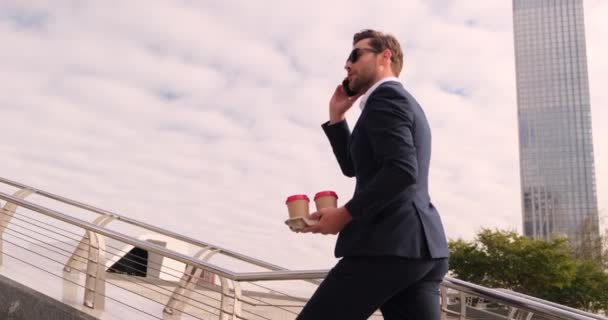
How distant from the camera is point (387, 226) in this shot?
2.32m

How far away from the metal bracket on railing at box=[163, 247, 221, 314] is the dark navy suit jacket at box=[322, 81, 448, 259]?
3.52 meters

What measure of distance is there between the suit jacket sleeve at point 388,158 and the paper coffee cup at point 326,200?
15 cm

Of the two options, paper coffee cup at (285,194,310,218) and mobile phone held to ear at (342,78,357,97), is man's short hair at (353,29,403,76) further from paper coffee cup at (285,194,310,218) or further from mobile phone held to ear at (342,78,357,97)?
paper coffee cup at (285,194,310,218)

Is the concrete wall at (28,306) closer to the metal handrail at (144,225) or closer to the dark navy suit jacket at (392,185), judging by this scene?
the metal handrail at (144,225)

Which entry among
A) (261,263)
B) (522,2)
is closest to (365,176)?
(261,263)

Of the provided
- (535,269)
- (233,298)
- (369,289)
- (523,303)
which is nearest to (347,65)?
(369,289)

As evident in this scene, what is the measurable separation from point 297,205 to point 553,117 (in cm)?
15102

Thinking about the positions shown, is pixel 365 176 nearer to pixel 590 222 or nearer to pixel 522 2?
pixel 590 222

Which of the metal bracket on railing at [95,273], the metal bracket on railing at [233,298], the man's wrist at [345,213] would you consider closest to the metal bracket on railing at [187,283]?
the metal bracket on railing at [233,298]

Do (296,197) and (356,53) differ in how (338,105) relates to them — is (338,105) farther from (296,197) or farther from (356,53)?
(296,197)

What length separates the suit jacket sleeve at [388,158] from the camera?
226 cm

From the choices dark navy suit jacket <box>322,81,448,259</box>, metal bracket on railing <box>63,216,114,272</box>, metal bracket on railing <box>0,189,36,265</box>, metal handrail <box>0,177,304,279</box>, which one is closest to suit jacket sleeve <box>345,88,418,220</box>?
dark navy suit jacket <box>322,81,448,259</box>

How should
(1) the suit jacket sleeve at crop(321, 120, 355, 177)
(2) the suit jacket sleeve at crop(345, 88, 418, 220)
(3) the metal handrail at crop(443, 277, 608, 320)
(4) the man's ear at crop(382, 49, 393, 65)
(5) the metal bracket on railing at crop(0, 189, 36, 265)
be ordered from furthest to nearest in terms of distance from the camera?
(5) the metal bracket on railing at crop(0, 189, 36, 265) < (3) the metal handrail at crop(443, 277, 608, 320) < (1) the suit jacket sleeve at crop(321, 120, 355, 177) < (4) the man's ear at crop(382, 49, 393, 65) < (2) the suit jacket sleeve at crop(345, 88, 418, 220)

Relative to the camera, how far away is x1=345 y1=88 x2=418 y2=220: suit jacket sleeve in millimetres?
2262
